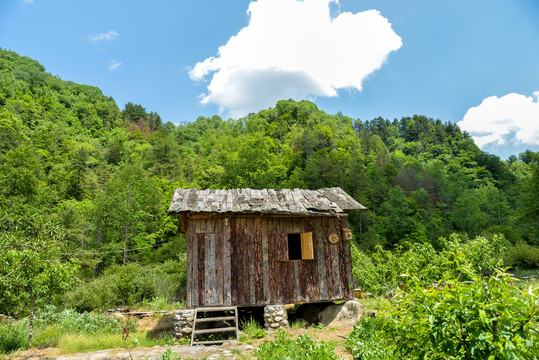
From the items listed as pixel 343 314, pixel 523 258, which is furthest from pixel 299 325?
pixel 523 258

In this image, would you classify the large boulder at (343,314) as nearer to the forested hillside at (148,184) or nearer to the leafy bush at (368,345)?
the leafy bush at (368,345)

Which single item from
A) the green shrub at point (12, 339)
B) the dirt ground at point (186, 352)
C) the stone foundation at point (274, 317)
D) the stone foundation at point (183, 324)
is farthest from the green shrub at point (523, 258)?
the green shrub at point (12, 339)

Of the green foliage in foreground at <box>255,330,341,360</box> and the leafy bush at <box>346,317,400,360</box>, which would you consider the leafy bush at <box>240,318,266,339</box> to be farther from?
the leafy bush at <box>346,317,400,360</box>

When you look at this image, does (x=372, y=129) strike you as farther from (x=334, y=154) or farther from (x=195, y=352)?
(x=195, y=352)

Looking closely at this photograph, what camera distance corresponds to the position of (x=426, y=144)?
94.9 metres

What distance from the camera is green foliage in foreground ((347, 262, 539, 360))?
2.07m

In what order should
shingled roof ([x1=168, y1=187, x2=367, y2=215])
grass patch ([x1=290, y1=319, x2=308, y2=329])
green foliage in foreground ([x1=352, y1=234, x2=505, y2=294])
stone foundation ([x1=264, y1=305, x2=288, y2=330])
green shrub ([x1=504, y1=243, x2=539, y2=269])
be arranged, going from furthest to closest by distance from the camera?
green shrub ([x1=504, y1=243, x2=539, y2=269]) → grass patch ([x1=290, y1=319, x2=308, y2=329]) → shingled roof ([x1=168, y1=187, x2=367, y2=215]) → stone foundation ([x1=264, y1=305, x2=288, y2=330]) → green foliage in foreground ([x1=352, y1=234, x2=505, y2=294])

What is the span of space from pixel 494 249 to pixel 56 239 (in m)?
12.7

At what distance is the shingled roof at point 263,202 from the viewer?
37.2 feet

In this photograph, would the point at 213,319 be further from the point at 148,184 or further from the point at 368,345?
the point at 148,184

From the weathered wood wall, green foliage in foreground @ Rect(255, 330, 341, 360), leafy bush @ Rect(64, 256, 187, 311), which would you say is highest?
the weathered wood wall

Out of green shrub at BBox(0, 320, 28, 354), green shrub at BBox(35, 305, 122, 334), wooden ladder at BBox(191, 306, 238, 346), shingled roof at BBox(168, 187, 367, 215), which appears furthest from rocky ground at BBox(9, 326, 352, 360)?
shingled roof at BBox(168, 187, 367, 215)

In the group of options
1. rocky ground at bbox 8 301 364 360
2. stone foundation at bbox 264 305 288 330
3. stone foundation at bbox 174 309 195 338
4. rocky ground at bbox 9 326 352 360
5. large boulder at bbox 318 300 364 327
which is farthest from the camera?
large boulder at bbox 318 300 364 327

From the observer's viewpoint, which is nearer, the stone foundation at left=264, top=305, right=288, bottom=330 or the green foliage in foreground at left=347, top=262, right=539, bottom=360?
the green foliage in foreground at left=347, top=262, right=539, bottom=360
